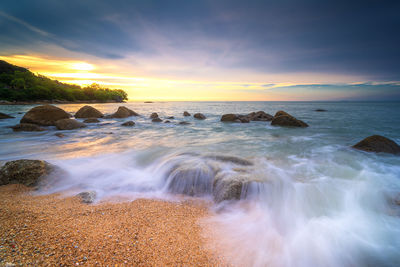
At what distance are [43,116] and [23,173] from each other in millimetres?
9905

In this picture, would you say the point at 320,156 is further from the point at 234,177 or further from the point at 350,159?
the point at 234,177

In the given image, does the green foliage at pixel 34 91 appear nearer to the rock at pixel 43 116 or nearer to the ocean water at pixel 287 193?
the rock at pixel 43 116

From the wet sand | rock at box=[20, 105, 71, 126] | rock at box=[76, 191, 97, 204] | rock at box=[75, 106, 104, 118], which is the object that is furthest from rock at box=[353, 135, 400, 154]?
rock at box=[75, 106, 104, 118]

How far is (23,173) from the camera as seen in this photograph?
340 centimetres

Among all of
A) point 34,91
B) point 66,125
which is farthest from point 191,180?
point 34,91

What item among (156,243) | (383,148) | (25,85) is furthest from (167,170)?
(25,85)

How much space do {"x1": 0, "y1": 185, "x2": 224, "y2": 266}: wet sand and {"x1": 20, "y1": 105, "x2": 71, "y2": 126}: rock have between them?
10.0 meters

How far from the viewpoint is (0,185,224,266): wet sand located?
170 centimetres

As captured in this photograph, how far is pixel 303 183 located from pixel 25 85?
8026cm

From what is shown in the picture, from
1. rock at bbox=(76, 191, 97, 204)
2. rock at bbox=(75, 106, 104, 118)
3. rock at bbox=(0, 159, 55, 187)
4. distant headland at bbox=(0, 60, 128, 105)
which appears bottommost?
rock at bbox=(76, 191, 97, 204)

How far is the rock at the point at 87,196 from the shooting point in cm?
296

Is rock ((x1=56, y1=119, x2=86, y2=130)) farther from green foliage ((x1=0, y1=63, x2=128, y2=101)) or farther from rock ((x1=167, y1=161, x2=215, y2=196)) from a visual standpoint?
green foliage ((x1=0, y1=63, x2=128, y2=101))

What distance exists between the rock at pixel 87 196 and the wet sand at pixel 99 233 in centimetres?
9

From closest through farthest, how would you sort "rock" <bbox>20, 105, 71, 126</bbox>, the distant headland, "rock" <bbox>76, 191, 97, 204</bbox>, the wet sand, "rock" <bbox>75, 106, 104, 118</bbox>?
the wet sand
"rock" <bbox>76, 191, 97, 204</bbox>
"rock" <bbox>20, 105, 71, 126</bbox>
"rock" <bbox>75, 106, 104, 118</bbox>
the distant headland
